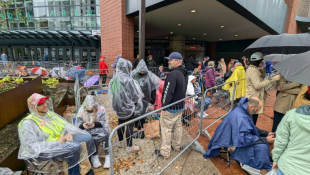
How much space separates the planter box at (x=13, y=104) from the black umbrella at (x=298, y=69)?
190 inches

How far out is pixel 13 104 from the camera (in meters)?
3.37

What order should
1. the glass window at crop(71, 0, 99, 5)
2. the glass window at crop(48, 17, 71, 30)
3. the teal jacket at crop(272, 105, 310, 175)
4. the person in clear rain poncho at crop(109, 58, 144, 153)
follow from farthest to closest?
the glass window at crop(48, 17, 71, 30) < the glass window at crop(71, 0, 99, 5) < the person in clear rain poncho at crop(109, 58, 144, 153) < the teal jacket at crop(272, 105, 310, 175)

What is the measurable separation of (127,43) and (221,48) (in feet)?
59.0

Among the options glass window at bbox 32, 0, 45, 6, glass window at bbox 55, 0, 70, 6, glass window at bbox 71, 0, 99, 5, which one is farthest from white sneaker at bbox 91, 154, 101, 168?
glass window at bbox 32, 0, 45, 6

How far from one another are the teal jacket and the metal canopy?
16.6 m

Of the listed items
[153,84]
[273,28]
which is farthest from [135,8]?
[273,28]

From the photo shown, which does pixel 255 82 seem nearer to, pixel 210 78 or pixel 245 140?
pixel 245 140

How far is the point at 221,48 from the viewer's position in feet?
72.8

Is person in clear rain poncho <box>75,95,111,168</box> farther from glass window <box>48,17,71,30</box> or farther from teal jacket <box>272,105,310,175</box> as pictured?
glass window <box>48,17,71,30</box>

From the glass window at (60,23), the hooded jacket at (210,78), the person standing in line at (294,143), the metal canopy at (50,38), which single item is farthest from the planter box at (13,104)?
the glass window at (60,23)

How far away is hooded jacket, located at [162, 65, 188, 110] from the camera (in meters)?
2.69

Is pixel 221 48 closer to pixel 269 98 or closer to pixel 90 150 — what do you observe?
pixel 269 98

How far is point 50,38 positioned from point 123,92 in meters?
20.0

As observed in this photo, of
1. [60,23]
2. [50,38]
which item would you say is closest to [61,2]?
[60,23]
